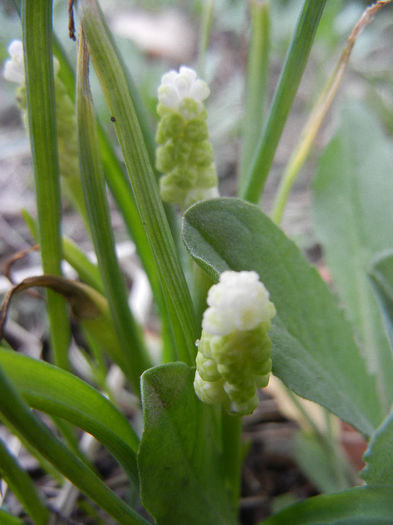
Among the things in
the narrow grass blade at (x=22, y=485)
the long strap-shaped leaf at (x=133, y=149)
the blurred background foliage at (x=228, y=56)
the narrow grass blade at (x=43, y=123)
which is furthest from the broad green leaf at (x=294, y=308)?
the blurred background foliage at (x=228, y=56)

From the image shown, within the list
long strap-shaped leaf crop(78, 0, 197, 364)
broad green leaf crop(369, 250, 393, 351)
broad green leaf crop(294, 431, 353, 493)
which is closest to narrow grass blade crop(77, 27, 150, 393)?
long strap-shaped leaf crop(78, 0, 197, 364)

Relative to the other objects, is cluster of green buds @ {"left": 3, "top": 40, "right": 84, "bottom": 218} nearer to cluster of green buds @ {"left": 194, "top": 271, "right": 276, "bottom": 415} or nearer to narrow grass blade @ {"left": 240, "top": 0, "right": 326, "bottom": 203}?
narrow grass blade @ {"left": 240, "top": 0, "right": 326, "bottom": 203}

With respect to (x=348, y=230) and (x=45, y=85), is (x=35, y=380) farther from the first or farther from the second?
(x=348, y=230)

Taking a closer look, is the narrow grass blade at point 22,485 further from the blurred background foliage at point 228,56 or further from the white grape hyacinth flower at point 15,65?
the blurred background foliage at point 228,56

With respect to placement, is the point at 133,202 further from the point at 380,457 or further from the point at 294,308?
the point at 380,457

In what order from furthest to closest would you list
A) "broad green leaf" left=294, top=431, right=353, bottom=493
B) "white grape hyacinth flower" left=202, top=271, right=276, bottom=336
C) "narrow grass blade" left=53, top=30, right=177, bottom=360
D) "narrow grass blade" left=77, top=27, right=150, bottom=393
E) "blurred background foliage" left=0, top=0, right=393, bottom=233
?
"blurred background foliage" left=0, top=0, right=393, bottom=233, "broad green leaf" left=294, top=431, right=353, bottom=493, "narrow grass blade" left=53, top=30, right=177, bottom=360, "narrow grass blade" left=77, top=27, right=150, bottom=393, "white grape hyacinth flower" left=202, top=271, right=276, bottom=336

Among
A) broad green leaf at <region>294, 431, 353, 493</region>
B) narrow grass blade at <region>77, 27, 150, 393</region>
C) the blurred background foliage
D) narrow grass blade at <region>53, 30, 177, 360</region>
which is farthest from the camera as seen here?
the blurred background foliage
